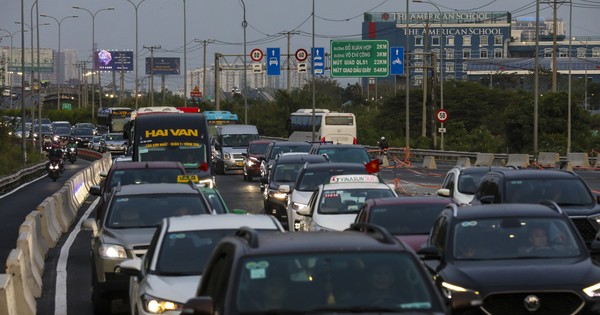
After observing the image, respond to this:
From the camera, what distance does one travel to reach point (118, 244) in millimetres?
14484

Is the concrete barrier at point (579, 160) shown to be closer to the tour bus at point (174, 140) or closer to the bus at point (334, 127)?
the bus at point (334, 127)

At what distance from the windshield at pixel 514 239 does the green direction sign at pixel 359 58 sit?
Result: 203 feet

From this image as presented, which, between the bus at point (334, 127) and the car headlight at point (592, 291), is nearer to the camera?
the car headlight at point (592, 291)

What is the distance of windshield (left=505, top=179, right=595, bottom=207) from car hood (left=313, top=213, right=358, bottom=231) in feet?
8.19

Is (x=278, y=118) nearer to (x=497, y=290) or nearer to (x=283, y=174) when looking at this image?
(x=283, y=174)

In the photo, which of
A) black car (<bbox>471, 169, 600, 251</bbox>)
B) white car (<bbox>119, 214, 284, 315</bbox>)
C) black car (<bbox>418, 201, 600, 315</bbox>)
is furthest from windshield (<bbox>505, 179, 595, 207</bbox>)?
white car (<bbox>119, 214, 284, 315</bbox>)

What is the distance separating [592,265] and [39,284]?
8.59 m

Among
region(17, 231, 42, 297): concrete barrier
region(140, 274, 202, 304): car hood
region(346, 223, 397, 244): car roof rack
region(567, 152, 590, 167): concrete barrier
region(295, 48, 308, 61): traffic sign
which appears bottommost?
region(567, 152, 590, 167): concrete barrier

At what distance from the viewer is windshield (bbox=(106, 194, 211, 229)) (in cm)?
1542

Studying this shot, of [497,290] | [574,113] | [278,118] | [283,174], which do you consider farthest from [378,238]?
[278,118]

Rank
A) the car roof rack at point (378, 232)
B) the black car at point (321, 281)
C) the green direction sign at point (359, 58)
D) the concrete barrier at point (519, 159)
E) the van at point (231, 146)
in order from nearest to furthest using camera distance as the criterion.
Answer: the black car at point (321, 281)
the car roof rack at point (378, 232)
the van at point (231, 146)
the concrete barrier at point (519, 159)
the green direction sign at point (359, 58)

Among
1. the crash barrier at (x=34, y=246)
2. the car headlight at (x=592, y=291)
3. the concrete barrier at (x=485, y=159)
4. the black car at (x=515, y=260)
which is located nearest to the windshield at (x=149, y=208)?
the crash barrier at (x=34, y=246)

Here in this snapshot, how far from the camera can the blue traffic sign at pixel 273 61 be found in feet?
274

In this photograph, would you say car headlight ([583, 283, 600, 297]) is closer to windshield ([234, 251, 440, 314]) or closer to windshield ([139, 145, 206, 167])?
windshield ([234, 251, 440, 314])
